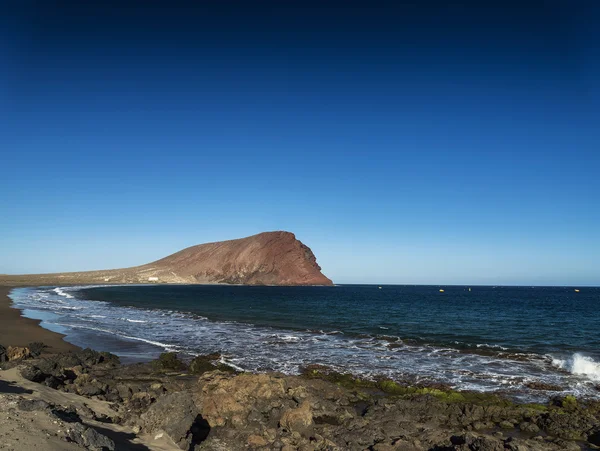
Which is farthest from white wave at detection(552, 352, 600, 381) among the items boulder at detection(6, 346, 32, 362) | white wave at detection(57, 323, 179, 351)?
boulder at detection(6, 346, 32, 362)

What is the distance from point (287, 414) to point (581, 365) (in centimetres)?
1975

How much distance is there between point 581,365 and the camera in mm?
22641

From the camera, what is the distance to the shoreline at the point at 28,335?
997 inches

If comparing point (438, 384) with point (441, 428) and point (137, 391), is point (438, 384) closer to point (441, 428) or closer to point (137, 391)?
point (441, 428)

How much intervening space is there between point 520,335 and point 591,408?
74.0 feet

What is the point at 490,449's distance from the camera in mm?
9953

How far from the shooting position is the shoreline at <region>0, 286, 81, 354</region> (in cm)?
2533

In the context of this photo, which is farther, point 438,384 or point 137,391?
point 438,384

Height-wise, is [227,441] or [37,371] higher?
[37,371]

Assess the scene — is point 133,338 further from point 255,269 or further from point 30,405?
point 255,269

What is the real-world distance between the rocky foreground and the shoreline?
9.34 meters

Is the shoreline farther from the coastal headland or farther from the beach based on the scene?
the beach

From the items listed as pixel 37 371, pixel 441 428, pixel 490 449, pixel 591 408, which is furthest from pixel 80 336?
pixel 591 408

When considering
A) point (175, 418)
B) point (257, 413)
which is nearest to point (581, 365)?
point (257, 413)
